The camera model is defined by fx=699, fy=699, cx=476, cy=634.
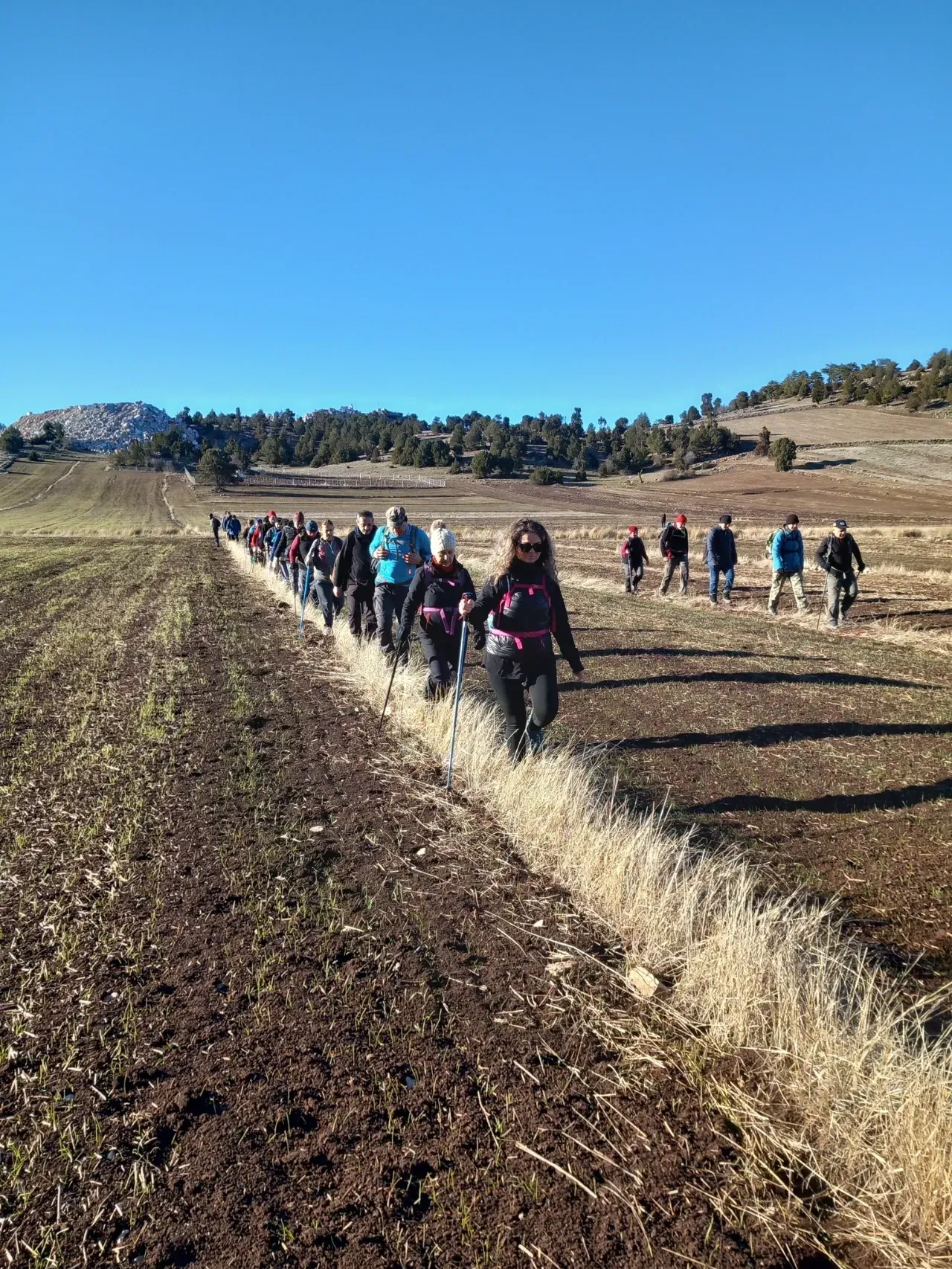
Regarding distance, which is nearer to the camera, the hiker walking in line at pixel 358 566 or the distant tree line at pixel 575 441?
the hiker walking in line at pixel 358 566

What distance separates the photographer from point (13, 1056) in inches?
113

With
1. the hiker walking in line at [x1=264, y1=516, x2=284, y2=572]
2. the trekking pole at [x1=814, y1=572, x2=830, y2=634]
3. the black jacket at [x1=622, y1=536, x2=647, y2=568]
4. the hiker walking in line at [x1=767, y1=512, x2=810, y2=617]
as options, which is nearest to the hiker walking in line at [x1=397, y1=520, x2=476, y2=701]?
the trekking pole at [x1=814, y1=572, x2=830, y2=634]

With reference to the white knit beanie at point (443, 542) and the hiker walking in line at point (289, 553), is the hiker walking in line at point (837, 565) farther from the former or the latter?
the hiker walking in line at point (289, 553)

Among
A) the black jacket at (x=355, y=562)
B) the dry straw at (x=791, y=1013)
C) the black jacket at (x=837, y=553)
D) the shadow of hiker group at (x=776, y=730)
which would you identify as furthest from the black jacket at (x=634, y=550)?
the dry straw at (x=791, y=1013)

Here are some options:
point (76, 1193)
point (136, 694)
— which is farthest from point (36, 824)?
point (136, 694)

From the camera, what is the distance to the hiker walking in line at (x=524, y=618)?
533 centimetres

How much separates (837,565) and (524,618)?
32.6 ft

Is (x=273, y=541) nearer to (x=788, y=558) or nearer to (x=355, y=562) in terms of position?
(x=355, y=562)

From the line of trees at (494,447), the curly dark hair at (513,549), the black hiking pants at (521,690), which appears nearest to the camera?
the curly dark hair at (513,549)

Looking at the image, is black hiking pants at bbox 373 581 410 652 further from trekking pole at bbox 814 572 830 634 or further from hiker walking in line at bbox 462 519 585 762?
trekking pole at bbox 814 572 830 634

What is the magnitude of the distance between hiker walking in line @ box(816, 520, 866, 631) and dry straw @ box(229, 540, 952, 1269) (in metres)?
9.88

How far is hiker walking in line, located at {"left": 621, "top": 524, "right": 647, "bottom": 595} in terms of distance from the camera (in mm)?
18641

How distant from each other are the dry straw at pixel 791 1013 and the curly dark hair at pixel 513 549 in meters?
1.57

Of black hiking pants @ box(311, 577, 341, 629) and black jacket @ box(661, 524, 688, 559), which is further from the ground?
black jacket @ box(661, 524, 688, 559)
